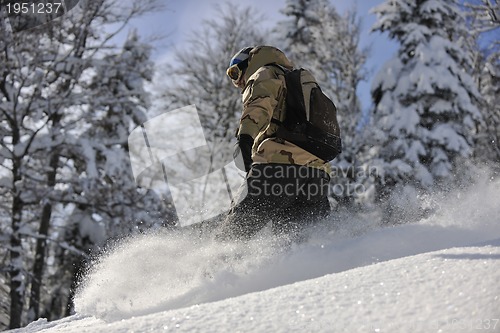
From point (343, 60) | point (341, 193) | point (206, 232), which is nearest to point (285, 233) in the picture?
point (206, 232)


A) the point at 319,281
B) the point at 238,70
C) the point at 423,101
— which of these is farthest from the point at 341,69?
the point at 319,281

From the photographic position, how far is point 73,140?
10016 millimetres

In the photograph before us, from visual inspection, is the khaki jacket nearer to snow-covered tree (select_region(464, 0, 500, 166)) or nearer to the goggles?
the goggles

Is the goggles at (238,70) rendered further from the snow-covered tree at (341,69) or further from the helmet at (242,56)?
the snow-covered tree at (341,69)

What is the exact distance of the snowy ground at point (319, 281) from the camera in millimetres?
1578

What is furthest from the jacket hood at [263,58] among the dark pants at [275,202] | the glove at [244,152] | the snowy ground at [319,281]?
the snowy ground at [319,281]

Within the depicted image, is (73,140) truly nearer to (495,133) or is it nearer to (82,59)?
(82,59)

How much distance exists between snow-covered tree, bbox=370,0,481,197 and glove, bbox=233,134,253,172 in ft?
33.5

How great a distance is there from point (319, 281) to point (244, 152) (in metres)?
1.70

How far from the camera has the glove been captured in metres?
3.52

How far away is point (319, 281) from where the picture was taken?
6.74 feet

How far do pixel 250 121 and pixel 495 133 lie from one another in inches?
716

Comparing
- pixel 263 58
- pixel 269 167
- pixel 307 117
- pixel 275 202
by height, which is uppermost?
pixel 263 58

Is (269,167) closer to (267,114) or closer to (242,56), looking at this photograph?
(267,114)
